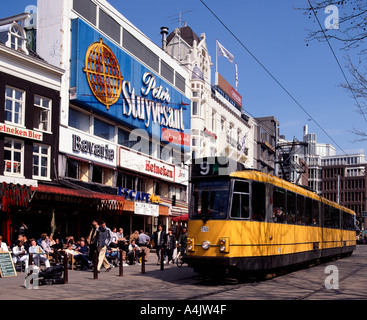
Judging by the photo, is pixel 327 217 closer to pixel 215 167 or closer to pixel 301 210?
pixel 301 210

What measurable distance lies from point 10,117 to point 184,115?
19958 millimetres

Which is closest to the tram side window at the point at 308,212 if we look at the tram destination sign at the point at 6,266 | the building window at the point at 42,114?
the tram destination sign at the point at 6,266

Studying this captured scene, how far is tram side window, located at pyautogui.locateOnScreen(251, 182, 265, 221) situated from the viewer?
14.0 meters

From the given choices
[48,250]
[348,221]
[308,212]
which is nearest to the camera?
[308,212]

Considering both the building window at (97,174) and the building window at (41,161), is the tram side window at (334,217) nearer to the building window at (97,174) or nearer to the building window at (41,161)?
the building window at (97,174)

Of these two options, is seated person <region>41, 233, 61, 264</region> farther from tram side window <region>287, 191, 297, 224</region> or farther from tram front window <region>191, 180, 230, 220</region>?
tram side window <region>287, 191, 297, 224</region>

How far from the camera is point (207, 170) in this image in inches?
550

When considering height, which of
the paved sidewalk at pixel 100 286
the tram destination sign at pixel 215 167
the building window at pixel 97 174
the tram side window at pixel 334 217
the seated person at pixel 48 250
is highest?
the building window at pixel 97 174

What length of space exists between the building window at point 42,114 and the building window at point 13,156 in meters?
1.69

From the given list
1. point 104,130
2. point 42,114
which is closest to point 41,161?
point 42,114

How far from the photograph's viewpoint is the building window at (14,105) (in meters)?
22.1

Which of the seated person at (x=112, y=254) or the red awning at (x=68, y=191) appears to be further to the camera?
the red awning at (x=68, y=191)

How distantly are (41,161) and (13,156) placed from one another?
1766 mm

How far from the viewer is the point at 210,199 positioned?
45.2ft
